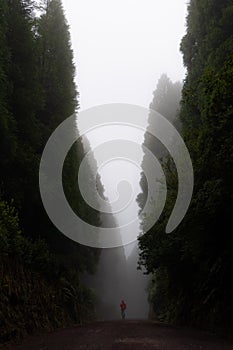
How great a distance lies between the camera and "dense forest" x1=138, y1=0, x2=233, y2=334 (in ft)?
27.8

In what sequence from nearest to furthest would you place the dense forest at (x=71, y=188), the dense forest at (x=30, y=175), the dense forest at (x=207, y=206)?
the dense forest at (x=207, y=206) → the dense forest at (x=71, y=188) → the dense forest at (x=30, y=175)

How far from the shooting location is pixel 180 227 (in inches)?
458

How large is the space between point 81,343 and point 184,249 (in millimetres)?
4532

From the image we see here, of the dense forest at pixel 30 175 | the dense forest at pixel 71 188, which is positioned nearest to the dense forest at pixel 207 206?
the dense forest at pixel 71 188

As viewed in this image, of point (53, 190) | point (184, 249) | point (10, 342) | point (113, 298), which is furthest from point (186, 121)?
point (113, 298)

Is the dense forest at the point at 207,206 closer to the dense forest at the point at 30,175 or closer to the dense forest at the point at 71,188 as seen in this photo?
the dense forest at the point at 71,188

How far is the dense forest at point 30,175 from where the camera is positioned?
37.2 ft

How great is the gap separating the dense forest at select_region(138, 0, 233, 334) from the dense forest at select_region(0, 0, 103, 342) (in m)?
4.61

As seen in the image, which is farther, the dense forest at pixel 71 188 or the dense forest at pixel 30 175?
the dense forest at pixel 30 175

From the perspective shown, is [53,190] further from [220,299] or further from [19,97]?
[220,299]

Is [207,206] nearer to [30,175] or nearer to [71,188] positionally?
[30,175]

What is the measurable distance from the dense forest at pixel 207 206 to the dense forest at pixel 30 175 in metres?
4.61

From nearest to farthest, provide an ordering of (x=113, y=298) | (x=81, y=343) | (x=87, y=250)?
(x=81, y=343), (x=87, y=250), (x=113, y=298)

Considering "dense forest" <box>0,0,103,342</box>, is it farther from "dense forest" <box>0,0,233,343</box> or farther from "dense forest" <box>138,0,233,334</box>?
"dense forest" <box>138,0,233,334</box>
